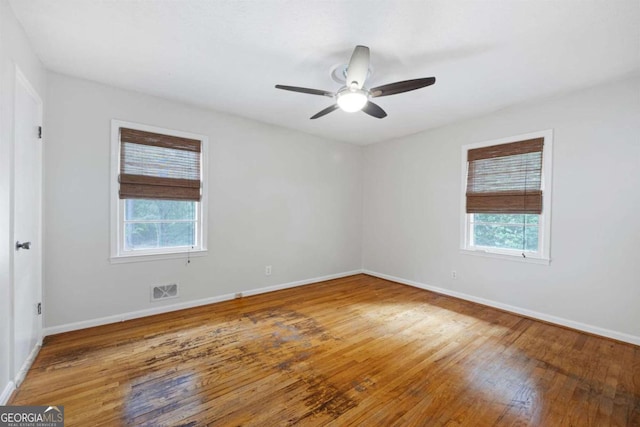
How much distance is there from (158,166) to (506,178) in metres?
4.48

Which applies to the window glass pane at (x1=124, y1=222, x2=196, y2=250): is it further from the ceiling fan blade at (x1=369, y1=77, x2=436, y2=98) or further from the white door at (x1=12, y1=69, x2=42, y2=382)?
the ceiling fan blade at (x1=369, y1=77, x2=436, y2=98)

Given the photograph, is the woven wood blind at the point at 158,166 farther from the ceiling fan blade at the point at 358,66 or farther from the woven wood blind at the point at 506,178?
the woven wood blind at the point at 506,178

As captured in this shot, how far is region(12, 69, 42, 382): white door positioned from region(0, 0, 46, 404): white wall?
0.34 ft

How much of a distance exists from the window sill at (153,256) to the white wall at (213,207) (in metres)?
0.06

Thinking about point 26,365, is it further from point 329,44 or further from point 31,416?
point 329,44

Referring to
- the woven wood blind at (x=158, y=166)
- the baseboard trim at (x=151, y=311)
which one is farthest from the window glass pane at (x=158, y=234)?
the baseboard trim at (x=151, y=311)

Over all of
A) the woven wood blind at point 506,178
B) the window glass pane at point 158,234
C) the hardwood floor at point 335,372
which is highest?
the woven wood blind at point 506,178

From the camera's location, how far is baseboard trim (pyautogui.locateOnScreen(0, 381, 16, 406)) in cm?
172

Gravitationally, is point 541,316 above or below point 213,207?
below

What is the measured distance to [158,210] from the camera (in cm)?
336

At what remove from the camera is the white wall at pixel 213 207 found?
2.77 m

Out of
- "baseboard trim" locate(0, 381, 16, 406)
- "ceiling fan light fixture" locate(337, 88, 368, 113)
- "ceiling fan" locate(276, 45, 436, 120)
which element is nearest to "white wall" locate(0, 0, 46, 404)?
"baseboard trim" locate(0, 381, 16, 406)

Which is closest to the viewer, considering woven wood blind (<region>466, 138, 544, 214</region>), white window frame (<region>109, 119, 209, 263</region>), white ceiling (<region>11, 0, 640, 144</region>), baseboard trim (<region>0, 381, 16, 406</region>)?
baseboard trim (<region>0, 381, 16, 406</region>)

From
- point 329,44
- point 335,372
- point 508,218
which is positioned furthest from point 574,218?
point 329,44
